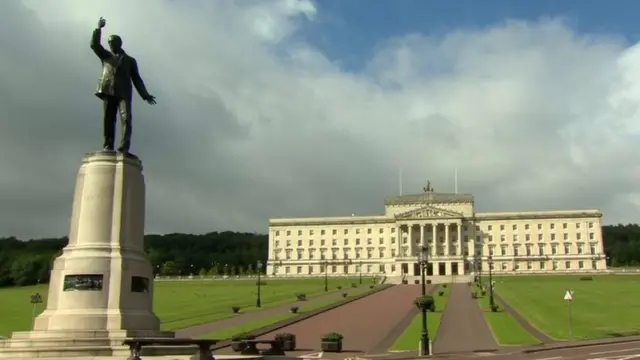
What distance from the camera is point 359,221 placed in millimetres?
173750

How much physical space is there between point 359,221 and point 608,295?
107 m

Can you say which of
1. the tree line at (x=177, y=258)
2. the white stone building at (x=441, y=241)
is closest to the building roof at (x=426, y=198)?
the white stone building at (x=441, y=241)

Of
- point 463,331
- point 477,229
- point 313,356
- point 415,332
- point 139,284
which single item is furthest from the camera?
point 477,229

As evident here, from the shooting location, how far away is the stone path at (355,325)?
35.9 meters

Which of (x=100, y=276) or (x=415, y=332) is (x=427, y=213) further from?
(x=100, y=276)

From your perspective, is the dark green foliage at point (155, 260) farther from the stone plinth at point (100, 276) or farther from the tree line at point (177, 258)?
the stone plinth at point (100, 276)

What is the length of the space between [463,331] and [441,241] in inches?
4876

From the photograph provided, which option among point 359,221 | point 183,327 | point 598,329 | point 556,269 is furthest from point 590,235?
point 183,327

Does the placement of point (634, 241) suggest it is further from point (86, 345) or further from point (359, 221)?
point (86, 345)

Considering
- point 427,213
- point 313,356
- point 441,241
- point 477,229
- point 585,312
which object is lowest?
point 313,356

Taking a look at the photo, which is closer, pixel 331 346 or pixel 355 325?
pixel 331 346

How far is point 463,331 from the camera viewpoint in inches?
1647

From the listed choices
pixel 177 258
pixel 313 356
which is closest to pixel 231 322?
pixel 313 356

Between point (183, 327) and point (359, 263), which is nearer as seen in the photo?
point (183, 327)
